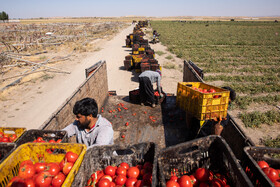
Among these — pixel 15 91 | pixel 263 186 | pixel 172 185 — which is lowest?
pixel 15 91

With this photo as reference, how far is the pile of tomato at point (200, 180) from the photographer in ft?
7.09

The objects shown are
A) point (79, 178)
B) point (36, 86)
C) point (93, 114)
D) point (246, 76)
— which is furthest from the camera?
point (246, 76)

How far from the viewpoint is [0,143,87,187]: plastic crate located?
2.00 m

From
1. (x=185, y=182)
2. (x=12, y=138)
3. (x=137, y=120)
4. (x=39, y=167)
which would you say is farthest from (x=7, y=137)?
(x=137, y=120)

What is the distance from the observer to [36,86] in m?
10.9

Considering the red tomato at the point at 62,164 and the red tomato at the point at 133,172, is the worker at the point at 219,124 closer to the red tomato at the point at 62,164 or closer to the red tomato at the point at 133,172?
the red tomato at the point at 133,172

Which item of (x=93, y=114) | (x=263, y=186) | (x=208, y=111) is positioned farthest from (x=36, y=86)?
(x=263, y=186)

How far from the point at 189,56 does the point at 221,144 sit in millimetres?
16270

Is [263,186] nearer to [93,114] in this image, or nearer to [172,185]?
[172,185]

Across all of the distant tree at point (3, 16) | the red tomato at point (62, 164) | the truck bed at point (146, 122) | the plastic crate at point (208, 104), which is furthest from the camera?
the distant tree at point (3, 16)

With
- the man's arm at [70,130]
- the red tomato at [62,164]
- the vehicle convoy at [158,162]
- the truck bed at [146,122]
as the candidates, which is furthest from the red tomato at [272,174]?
the man's arm at [70,130]

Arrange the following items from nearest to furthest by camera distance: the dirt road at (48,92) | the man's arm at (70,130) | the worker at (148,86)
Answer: the man's arm at (70,130)
the worker at (148,86)
the dirt road at (48,92)

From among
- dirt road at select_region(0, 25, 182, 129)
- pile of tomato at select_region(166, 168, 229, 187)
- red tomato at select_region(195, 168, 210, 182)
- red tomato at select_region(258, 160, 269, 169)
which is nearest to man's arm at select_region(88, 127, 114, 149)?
pile of tomato at select_region(166, 168, 229, 187)

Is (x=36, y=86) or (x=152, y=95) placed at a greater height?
(x=152, y=95)
